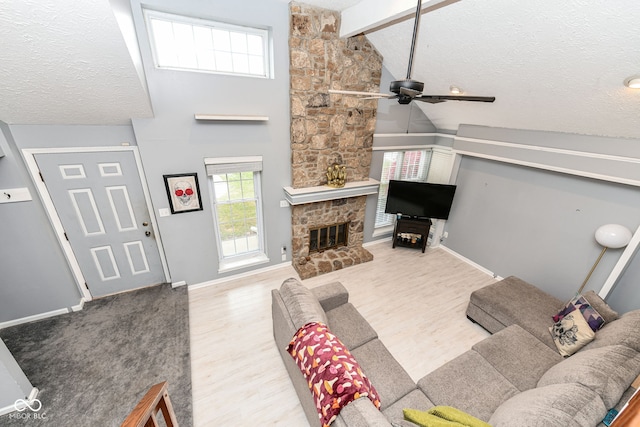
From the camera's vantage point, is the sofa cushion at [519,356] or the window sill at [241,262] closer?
the sofa cushion at [519,356]

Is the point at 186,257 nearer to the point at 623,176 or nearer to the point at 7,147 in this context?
the point at 7,147

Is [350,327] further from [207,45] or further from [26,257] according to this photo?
[26,257]

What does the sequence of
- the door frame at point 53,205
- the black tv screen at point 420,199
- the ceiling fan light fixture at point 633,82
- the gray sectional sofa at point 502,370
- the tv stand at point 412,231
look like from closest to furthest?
1. the gray sectional sofa at point 502,370
2. the ceiling fan light fixture at point 633,82
3. the door frame at point 53,205
4. the black tv screen at point 420,199
5. the tv stand at point 412,231

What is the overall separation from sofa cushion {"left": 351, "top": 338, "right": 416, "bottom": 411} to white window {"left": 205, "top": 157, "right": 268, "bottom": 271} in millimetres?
2440

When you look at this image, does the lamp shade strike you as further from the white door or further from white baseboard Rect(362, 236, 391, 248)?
the white door

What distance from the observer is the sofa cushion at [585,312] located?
2.41 metres

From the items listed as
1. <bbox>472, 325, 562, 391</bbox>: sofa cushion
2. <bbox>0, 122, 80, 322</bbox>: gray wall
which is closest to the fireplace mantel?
<bbox>472, 325, 562, 391</bbox>: sofa cushion

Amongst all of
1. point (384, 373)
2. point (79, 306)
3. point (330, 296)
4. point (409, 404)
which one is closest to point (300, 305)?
point (330, 296)

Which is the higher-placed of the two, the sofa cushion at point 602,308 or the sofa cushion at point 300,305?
the sofa cushion at point 300,305

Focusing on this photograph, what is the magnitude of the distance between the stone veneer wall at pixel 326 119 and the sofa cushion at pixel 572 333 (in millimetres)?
2688

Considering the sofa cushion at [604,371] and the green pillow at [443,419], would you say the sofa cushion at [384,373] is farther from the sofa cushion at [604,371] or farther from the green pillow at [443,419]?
the sofa cushion at [604,371]

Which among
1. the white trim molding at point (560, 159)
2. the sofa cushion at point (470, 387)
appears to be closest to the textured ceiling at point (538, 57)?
the white trim molding at point (560, 159)

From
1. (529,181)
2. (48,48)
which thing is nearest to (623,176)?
(529,181)

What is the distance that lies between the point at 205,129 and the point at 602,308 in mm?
4894
